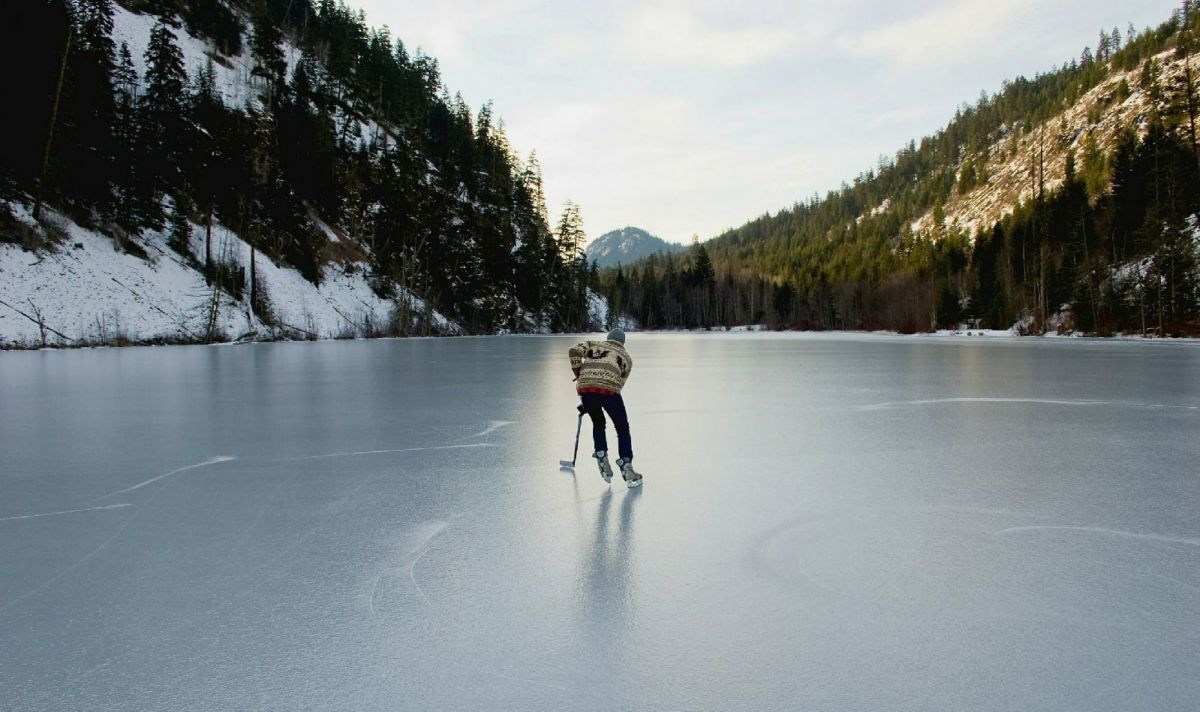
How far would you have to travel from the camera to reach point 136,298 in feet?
127

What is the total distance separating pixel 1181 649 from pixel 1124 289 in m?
66.1

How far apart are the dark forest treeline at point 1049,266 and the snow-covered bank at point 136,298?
214 ft

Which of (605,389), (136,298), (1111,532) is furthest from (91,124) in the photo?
(1111,532)

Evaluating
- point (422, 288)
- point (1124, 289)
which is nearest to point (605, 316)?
point (422, 288)

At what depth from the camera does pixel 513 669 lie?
3174mm

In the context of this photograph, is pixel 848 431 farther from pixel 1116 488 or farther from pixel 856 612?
pixel 856 612

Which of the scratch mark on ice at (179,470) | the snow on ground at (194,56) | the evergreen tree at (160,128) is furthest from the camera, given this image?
the snow on ground at (194,56)

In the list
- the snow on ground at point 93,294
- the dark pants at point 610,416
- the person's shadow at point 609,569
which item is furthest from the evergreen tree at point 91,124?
the person's shadow at point 609,569

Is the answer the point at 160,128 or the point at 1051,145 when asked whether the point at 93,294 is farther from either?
the point at 1051,145

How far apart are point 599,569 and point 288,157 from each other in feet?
237

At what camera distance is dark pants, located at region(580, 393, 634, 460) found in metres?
7.22

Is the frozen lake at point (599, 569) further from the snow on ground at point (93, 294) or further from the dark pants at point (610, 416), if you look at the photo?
the snow on ground at point (93, 294)

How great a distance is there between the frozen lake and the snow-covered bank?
97.1 ft

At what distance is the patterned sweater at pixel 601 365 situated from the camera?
7.40m
